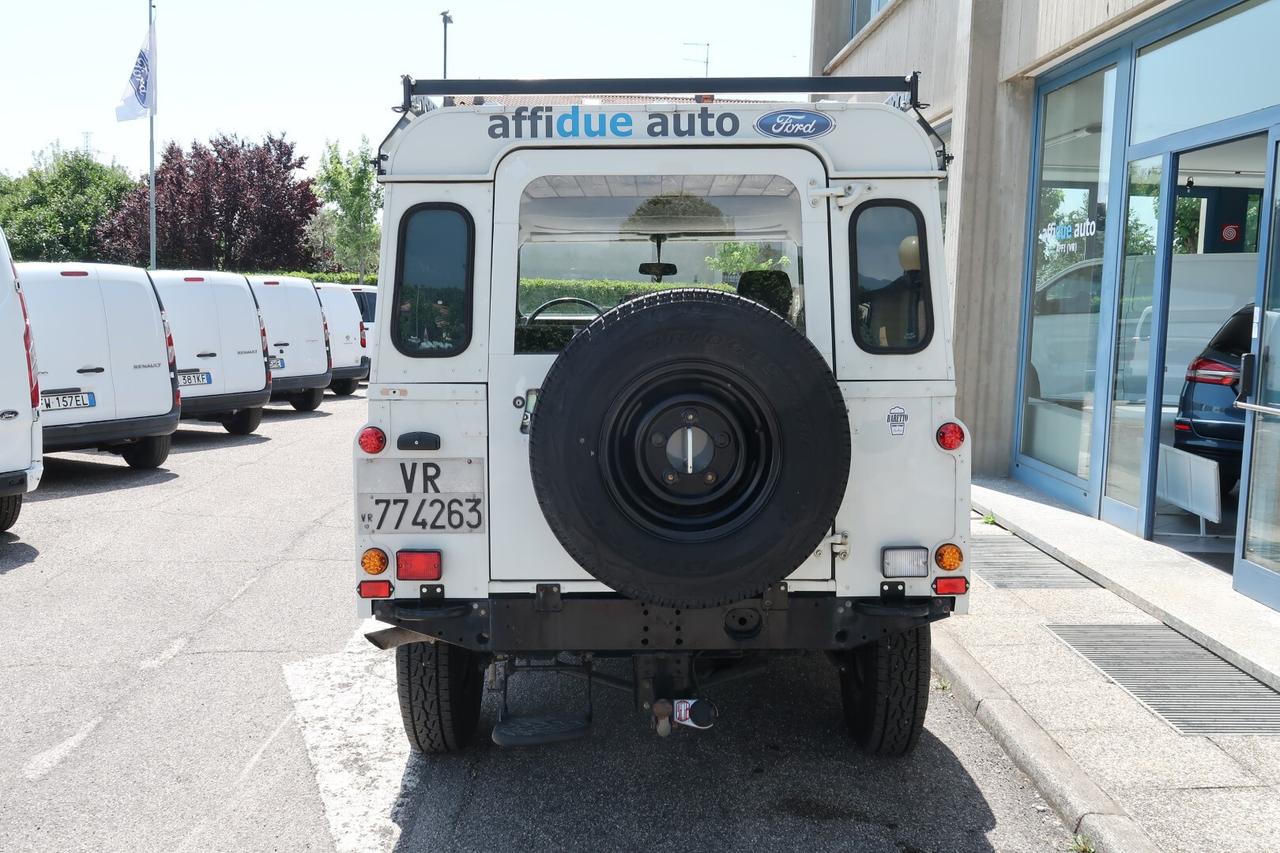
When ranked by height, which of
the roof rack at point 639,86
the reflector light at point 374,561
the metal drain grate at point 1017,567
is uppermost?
the roof rack at point 639,86

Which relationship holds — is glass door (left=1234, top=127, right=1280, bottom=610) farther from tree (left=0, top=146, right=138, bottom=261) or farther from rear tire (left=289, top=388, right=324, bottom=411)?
tree (left=0, top=146, right=138, bottom=261)

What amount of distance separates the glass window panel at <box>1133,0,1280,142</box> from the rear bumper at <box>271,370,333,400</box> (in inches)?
499

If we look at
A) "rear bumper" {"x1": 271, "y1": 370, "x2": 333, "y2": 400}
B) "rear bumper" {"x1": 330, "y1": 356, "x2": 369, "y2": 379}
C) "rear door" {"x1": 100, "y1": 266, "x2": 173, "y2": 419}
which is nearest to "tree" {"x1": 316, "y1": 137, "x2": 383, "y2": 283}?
"rear bumper" {"x1": 330, "y1": 356, "x2": 369, "y2": 379}

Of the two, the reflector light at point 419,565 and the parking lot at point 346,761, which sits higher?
the reflector light at point 419,565

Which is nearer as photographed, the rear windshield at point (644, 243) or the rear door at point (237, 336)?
the rear windshield at point (644, 243)

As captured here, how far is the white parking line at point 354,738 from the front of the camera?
411cm

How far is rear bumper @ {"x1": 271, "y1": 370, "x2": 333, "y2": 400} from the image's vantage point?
57.0 ft

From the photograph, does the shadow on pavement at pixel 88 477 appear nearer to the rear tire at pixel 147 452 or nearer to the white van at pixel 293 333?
the rear tire at pixel 147 452

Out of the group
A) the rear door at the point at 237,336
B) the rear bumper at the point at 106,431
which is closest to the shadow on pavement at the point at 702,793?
the rear bumper at the point at 106,431

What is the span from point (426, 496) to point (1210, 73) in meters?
6.12

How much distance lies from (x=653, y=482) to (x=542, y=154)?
124 cm

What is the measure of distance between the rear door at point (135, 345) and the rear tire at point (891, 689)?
923 cm

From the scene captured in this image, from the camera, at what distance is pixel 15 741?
15.9ft

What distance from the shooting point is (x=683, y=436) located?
12.2ft
